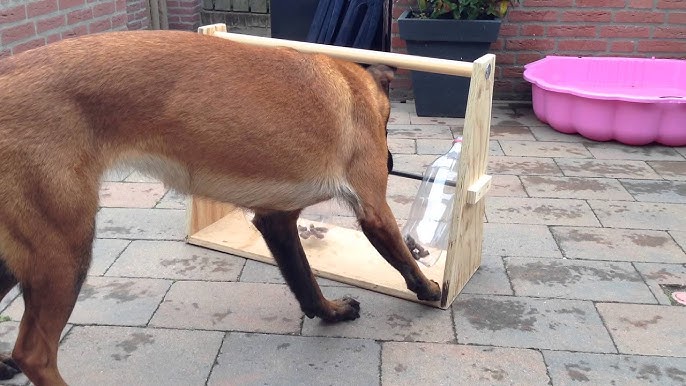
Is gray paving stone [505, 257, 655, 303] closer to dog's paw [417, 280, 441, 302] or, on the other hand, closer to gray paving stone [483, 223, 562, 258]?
gray paving stone [483, 223, 562, 258]

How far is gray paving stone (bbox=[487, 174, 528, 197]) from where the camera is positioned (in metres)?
4.37

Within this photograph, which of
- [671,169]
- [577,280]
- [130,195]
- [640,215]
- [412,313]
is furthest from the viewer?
[671,169]

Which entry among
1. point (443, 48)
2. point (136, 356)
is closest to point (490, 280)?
point (136, 356)

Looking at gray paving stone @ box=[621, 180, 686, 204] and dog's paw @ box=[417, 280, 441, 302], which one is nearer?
dog's paw @ box=[417, 280, 441, 302]

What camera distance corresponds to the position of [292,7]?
250 inches

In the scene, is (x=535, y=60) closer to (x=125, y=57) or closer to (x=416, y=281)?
(x=416, y=281)

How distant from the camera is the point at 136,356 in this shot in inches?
106

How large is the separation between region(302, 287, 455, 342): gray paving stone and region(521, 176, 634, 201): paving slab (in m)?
1.61

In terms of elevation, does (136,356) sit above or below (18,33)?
below

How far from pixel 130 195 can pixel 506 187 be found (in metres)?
2.31

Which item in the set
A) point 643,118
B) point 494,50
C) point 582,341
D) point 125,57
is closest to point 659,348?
point 582,341

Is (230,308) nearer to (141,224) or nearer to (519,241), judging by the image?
(141,224)

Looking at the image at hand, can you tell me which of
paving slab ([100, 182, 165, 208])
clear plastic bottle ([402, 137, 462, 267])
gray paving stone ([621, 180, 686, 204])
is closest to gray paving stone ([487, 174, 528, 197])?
clear plastic bottle ([402, 137, 462, 267])

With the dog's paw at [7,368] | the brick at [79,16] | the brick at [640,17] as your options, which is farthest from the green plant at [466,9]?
the dog's paw at [7,368]
